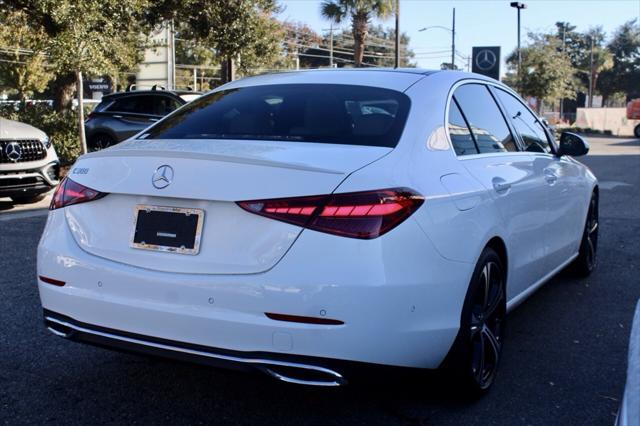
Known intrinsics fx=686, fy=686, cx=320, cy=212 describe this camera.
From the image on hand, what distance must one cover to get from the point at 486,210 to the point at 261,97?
1356 mm

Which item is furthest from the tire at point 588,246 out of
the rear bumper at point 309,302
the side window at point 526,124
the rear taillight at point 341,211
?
the rear taillight at point 341,211

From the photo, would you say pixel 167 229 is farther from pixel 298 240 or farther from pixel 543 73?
pixel 543 73

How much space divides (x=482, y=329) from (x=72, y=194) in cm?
210

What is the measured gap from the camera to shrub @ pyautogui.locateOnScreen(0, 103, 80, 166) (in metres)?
13.0

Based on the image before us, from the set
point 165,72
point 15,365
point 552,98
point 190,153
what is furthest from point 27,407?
point 552,98

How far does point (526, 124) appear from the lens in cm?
485

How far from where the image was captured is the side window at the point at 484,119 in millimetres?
3826

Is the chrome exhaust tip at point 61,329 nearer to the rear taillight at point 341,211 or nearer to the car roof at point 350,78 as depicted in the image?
the rear taillight at point 341,211

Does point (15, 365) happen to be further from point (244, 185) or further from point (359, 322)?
point (359, 322)

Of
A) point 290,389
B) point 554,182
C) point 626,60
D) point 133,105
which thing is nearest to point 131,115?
point 133,105

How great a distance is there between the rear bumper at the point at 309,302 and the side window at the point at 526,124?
1.92m

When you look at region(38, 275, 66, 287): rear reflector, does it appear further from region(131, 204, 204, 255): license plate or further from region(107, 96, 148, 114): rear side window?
region(107, 96, 148, 114): rear side window

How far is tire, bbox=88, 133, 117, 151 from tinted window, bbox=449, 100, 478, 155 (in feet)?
40.7

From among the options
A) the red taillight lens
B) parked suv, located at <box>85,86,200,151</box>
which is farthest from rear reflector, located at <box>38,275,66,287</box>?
parked suv, located at <box>85,86,200,151</box>
